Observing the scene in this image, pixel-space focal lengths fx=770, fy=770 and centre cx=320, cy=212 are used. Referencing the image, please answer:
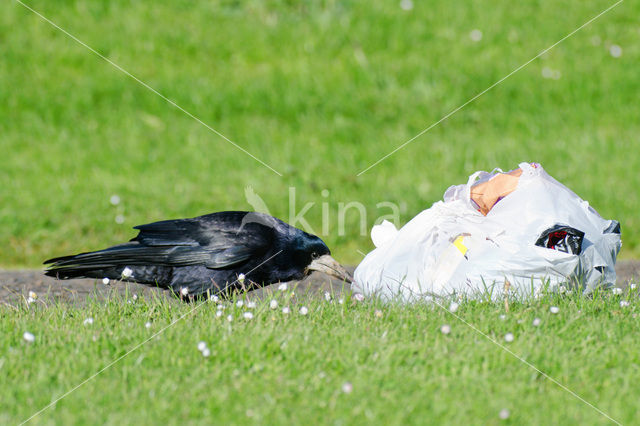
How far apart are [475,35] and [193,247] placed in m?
5.82

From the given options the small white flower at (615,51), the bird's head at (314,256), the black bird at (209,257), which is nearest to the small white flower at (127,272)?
the black bird at (209,257)

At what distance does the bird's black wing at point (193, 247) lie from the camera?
4188mm

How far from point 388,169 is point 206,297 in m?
3.52

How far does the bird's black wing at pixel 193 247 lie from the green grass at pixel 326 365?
44cm

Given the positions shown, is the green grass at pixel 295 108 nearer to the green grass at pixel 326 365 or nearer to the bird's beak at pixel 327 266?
the bird's beak at pixel 327 266

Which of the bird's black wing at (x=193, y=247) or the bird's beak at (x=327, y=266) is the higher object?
the bird's black wing at (x=193, y=247)

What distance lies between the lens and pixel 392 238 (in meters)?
4.37

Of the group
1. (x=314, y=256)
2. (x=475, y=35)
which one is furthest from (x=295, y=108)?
(x=314, y=256)

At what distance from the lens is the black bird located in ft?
13.8

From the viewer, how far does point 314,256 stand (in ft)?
14.3

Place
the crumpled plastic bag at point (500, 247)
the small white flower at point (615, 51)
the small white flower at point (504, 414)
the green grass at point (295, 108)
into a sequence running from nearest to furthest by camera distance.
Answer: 1. the small white flower at point (504, 414)
2. the crumpled plastic bag at point (500, 247)
3. the green grass at point (295, 108)
4. the small white flower at point (615, 51)

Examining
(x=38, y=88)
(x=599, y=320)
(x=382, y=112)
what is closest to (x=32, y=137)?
(x=38, y=88)

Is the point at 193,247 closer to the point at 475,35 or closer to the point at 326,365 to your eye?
the point at 326,365

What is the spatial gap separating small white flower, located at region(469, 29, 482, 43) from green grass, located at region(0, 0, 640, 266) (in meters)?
0.08
